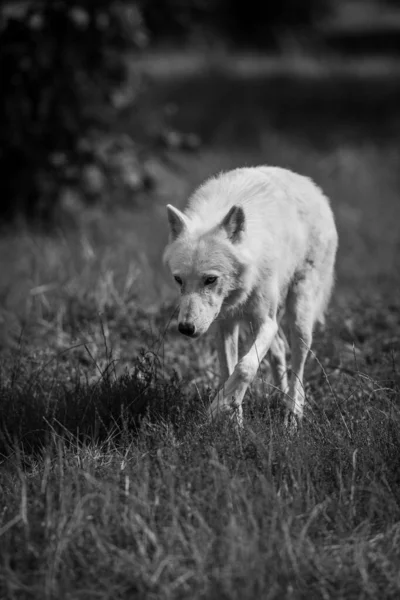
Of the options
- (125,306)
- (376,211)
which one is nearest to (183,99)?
(376,211)

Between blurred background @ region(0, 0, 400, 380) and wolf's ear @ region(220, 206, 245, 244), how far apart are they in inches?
52.6

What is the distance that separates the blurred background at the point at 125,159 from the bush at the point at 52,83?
0.02m

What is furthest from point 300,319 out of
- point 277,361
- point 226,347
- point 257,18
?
point 257,18

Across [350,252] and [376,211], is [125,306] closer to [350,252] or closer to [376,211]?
[350,252]

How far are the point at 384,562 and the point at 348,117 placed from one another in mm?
16700

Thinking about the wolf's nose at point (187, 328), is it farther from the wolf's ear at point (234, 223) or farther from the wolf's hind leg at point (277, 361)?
the wolf's hind leg at point (277, 361)

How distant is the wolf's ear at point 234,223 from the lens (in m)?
4.67

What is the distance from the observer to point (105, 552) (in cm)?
348

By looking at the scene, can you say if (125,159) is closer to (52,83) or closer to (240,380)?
(52,83)

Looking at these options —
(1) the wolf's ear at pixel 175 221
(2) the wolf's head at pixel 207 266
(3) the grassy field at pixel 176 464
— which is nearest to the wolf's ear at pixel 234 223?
(2) the wolf's head at pixel 207 266

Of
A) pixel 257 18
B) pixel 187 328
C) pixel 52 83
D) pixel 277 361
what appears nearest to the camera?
pixel 187 328

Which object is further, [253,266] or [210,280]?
[253,266]

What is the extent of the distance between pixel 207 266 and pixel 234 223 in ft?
0.96

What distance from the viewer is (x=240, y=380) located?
4.71m
